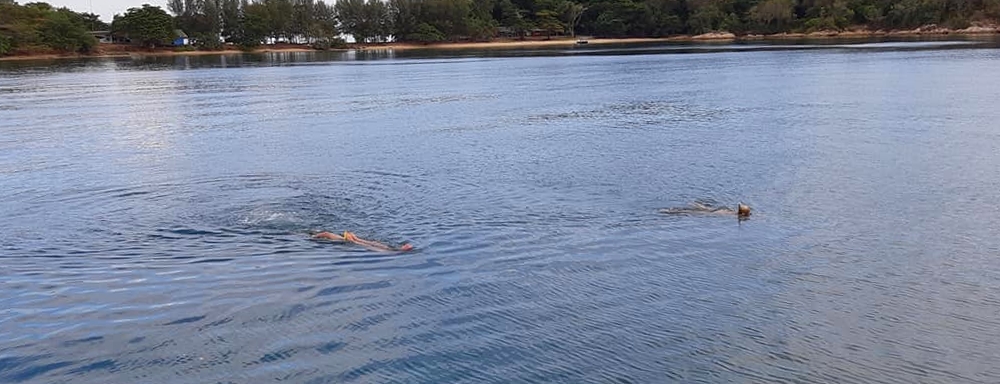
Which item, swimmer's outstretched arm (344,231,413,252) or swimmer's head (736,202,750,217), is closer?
swimmer's outstretched arm (344,231,413,252)

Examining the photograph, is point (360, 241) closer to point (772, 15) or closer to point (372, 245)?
point (372, 245)

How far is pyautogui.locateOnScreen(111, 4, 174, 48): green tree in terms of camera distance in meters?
120

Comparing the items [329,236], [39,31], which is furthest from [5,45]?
[329,236]

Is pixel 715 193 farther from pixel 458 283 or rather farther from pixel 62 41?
pixel 62 41

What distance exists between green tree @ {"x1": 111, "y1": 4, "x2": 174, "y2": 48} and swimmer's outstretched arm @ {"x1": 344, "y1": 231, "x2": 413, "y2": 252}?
12079cm

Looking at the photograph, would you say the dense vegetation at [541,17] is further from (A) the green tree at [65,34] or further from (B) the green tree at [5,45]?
(B) the green tree at [5,45]

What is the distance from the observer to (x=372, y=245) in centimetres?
1290

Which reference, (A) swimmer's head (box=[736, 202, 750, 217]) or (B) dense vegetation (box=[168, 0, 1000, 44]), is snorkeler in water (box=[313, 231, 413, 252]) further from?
(B) dense vegetation (box=[168, 0, 1000, 44])

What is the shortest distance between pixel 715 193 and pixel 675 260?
193 inches

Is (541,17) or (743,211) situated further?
(541,17)

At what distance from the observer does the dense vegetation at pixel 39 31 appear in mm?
104438

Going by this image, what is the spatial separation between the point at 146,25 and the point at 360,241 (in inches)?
4799

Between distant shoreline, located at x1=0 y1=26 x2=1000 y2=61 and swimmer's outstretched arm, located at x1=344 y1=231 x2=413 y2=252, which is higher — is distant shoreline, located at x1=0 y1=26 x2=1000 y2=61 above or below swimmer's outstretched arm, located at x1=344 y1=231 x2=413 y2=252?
above

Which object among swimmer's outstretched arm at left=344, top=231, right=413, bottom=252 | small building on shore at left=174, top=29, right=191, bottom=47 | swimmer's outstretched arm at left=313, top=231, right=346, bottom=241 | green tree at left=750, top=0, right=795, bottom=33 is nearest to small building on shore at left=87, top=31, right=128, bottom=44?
small building on shore at left=174, top=29, right=191, bottom=47
